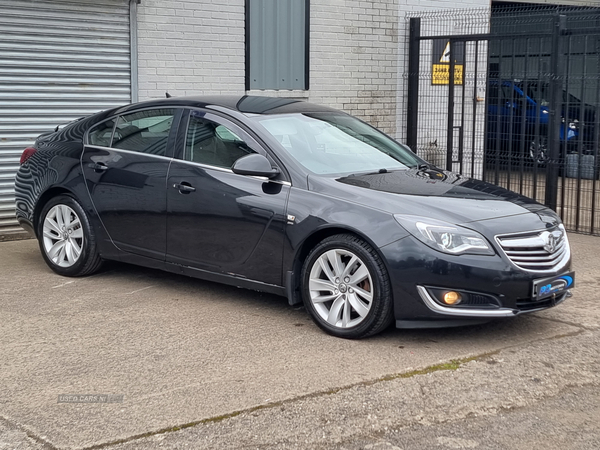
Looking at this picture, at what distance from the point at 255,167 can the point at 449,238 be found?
1421 mm

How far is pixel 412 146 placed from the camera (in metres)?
12.9

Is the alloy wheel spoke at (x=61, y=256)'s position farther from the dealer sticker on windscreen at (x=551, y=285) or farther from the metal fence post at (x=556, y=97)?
the metal fence post at (x=556, y=97)

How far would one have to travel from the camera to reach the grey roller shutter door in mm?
9312

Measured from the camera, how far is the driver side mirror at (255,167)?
567 cm

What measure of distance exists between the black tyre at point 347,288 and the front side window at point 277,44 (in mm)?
6326

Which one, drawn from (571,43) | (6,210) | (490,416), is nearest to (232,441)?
(490,416)

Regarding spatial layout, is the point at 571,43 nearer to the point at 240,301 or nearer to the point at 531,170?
the point at 531,170

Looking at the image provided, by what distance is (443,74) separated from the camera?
12719 mm

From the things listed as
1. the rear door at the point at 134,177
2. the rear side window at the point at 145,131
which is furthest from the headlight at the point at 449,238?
the rear side window at the point at 145,131

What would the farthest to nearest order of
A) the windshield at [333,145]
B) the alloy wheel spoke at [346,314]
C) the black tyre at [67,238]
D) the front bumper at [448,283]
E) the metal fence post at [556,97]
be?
the metal fence post at [556,97] < the black tyre at [67,238] < the windshield at [333,145] < the alloy wheel spoke at [346,314] < the front bumper at [448,283]

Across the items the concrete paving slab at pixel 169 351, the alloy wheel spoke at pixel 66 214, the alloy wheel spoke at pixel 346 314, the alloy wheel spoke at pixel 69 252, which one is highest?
the alloy wheel spoke at pixel 66 214

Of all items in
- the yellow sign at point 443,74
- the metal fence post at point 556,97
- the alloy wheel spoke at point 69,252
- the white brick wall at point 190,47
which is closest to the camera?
the alloy wheel spoke at point 69,252

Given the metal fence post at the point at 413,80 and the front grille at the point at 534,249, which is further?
the metal fence post at the point at 413,80

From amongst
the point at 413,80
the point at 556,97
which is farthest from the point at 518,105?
the point at 413,80
